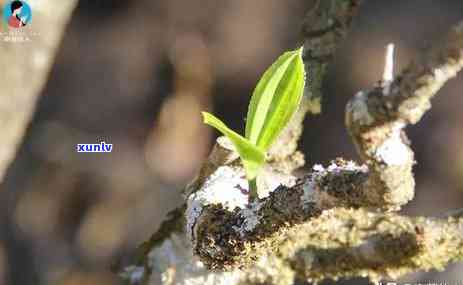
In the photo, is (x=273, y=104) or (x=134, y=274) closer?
(x=273, y=104)

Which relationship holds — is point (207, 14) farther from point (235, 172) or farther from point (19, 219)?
point (235, 172)

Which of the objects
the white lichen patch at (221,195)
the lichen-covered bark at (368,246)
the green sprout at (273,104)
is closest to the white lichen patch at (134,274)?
the lichen-covered bark at (368,246)

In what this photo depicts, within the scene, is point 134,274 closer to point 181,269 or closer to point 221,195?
point 181,269

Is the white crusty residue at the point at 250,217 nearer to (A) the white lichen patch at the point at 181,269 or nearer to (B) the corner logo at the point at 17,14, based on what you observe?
(A) the white lichen patch at the point at 181,269

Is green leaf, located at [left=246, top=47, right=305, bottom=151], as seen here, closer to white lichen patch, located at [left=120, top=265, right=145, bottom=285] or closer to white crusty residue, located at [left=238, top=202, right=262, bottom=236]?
white crusty residue, located at [left=238, top=202, right=262, bottom=236]

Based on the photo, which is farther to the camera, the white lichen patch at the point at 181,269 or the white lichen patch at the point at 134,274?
the white lichen patch at the point at 134,274

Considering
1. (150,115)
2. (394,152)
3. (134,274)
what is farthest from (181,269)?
(150,115)

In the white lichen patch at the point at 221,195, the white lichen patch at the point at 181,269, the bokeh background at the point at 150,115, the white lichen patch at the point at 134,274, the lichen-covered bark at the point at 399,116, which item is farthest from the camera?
the bokeh background at the point at 150,115
